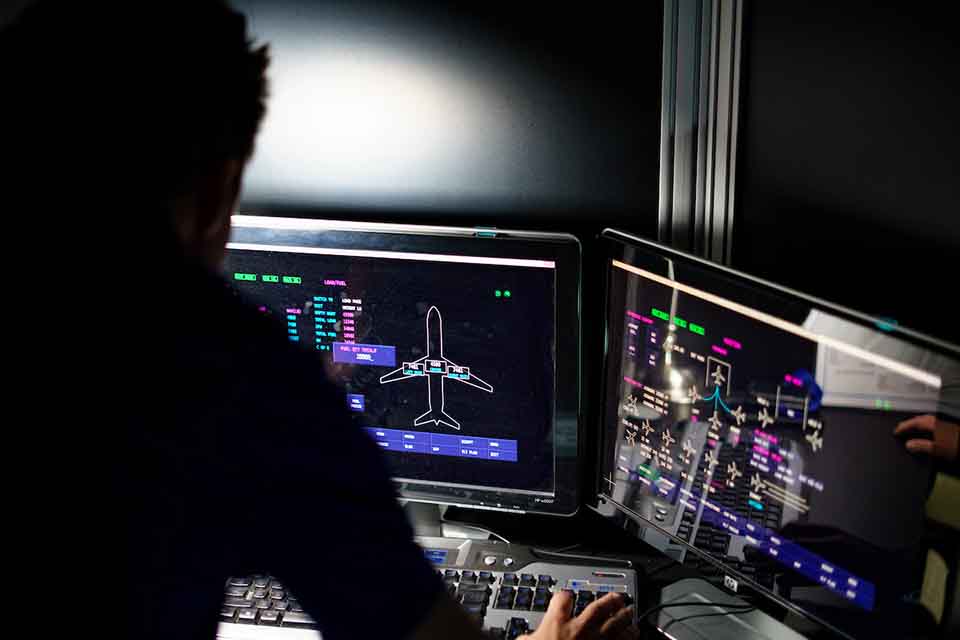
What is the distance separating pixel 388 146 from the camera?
1.49m

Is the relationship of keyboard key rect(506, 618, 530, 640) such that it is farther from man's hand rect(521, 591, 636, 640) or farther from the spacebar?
the spacebar

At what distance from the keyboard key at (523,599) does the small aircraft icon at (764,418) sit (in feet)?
1.29

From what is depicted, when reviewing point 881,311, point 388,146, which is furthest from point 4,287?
point 881,311

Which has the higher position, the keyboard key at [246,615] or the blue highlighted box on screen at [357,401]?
the blue highlighted box on screen at [357,401]

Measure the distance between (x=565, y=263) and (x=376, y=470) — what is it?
2.17ft

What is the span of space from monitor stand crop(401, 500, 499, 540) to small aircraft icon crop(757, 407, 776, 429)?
1.74 ft

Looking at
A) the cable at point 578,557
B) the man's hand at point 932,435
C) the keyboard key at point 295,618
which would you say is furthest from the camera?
the cable at point 578,557

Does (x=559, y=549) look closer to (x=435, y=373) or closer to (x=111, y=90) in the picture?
(x=435, y=373)

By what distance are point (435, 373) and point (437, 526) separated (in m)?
0.28

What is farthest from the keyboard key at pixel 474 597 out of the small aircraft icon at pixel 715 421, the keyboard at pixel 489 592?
the small aircraft icon at pixel 715 421

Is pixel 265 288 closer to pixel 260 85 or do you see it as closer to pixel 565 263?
pixel 565 263

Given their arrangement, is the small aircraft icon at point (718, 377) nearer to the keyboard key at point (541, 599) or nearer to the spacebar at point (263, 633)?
the keyboard key at point (541, 599)

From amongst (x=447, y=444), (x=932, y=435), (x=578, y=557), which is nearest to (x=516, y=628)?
(x=578, y=557)

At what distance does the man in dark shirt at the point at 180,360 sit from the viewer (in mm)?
635
